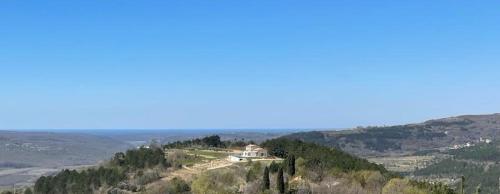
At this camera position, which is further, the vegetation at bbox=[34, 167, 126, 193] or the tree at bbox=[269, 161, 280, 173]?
the vegetation at bbox=[34, 167, 126, 193]

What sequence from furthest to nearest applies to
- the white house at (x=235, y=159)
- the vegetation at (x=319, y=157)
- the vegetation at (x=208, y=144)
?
the vegetation at (x=208, y=144) < the white house at (x=235, y=159) < the vegetation at (x=319, y=157)

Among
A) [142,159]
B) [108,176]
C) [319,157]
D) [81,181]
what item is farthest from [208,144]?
[319,157]

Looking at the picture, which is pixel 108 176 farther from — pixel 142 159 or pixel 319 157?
pixel 319 157

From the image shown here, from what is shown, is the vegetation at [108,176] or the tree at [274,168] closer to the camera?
the tree at [274,168]

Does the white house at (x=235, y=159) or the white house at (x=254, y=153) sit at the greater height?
the white house at (x=254, y=153)

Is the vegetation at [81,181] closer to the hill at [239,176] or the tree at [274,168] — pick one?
the hill at [239,176]

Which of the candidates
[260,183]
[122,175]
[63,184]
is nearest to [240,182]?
[260,183]

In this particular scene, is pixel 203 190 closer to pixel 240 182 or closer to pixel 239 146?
pixel 240 182

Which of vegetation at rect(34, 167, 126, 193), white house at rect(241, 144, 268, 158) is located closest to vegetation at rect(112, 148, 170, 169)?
vegetation at rect(34, 167, 126, 193)

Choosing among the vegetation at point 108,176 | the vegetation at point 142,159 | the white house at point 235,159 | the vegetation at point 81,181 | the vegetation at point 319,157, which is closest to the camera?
the vegetation at point 319,157

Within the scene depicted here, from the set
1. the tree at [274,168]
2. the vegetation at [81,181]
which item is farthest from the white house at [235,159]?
the vegetation at [81,181]

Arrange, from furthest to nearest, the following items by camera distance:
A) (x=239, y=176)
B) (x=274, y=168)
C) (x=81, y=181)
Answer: (x=81, y=181), (x=274, y=168), (x=239, y=176)

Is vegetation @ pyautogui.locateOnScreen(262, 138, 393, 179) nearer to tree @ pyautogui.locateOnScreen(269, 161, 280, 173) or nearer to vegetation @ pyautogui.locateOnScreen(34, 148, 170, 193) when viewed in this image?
tree @ pyautogui.locateOnScreen(269, 161, 280, 173)
